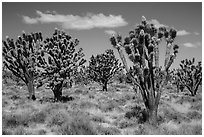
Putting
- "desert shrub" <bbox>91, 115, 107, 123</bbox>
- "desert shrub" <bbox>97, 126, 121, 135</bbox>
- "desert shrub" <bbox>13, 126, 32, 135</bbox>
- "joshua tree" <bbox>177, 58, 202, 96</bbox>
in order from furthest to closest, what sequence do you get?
"joshua tree" <bbox>177, 58, 202, 96</bbox> → "desert shrub" <bbox>91, 115, 107, 123</bbox> → "desert shrub" <bbox>97, 126, 121, 135</bbox> → "desert shrub" <bbox>13, 126, 32, 135</bbox>

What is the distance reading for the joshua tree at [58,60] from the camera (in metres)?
18.2

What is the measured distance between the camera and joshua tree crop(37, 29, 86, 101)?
1819 centimetres

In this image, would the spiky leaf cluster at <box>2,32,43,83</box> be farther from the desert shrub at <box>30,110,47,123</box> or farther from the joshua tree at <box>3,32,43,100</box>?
the desert shrub at <box>30,110,47,123</box>

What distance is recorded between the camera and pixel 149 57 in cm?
1005

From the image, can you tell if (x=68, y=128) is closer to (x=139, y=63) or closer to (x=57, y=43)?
(x=139, y=63)

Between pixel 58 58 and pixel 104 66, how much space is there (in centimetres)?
1187

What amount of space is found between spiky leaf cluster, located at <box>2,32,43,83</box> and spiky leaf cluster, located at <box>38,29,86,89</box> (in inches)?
44.0

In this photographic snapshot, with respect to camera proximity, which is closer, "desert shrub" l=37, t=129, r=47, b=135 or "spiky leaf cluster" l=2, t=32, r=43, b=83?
"desert shrub" l=37, t=129, r=47, b=135

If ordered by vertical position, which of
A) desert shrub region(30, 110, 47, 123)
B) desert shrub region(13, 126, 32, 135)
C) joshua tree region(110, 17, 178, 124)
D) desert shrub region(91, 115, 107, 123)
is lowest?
desert shrub region(91, 115, 107, 123)

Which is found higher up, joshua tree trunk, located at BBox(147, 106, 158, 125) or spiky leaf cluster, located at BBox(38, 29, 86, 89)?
spiky leaf cluster, located at BBox(38, 29, 86, 89)

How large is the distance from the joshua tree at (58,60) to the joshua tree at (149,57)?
862 centimetres

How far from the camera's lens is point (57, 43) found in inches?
714

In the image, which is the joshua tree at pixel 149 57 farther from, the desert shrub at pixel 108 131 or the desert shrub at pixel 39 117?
the desert shrub at pixel 39 117

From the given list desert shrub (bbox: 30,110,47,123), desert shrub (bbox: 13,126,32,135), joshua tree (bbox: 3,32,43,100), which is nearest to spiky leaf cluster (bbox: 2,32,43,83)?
joshua tree (bbox: 3,32,43,100)
